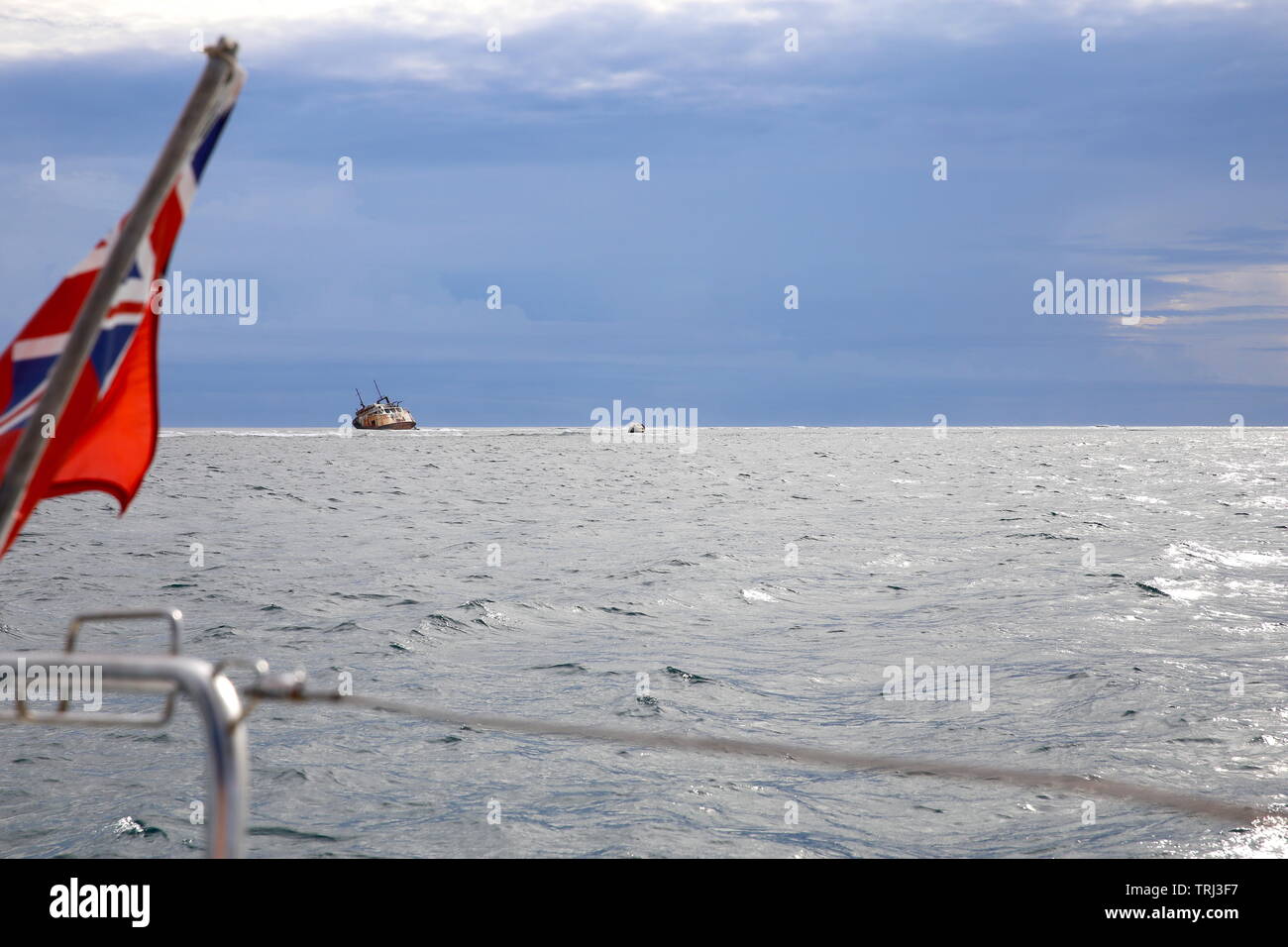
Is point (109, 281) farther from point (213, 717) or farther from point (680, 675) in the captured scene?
point (680, 675)

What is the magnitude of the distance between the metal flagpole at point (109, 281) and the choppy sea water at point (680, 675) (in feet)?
18.4

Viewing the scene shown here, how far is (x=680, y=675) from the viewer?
14.5 meters

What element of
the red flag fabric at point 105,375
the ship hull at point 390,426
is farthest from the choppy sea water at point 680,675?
the ship hull at point 390,426

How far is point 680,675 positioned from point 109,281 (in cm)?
1176

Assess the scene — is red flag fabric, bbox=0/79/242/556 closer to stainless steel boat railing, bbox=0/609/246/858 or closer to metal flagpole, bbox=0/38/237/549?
metal flagpole, bbox=0/38/237/549

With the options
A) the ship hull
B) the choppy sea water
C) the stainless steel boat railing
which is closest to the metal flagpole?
the stainless steel boat railing

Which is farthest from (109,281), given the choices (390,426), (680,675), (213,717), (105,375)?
(390,426)

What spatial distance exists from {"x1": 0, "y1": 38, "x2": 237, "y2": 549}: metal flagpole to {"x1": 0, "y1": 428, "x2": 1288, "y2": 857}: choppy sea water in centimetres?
561
